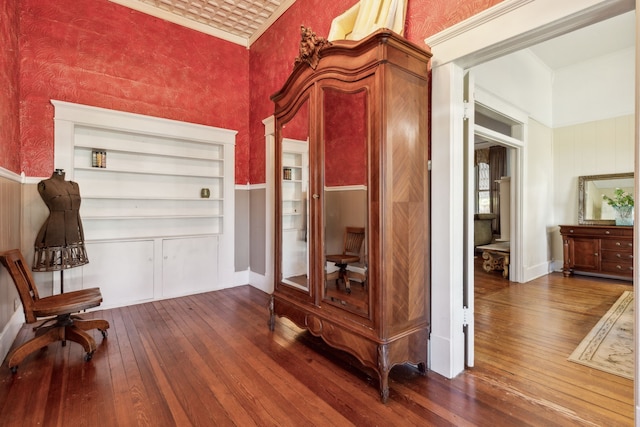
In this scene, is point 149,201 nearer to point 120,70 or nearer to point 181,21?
point 120,70

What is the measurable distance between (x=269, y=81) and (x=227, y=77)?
707 mm

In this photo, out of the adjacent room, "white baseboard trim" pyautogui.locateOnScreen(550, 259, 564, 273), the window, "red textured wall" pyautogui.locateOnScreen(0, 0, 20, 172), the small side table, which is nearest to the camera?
the adjacent room

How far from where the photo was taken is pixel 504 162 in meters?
7.10

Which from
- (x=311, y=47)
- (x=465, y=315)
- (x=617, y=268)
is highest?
(x=311, y=47)

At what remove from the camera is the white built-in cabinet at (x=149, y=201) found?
3205mm

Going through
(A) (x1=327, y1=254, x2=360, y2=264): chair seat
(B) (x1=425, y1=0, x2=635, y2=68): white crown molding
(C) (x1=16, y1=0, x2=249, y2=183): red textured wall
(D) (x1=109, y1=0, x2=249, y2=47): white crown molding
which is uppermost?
(D) (x1=109, y1=0, x2=249, y2=47): white crown molding

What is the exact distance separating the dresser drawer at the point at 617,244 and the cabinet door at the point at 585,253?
70 millimetres

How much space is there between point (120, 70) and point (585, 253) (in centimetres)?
677

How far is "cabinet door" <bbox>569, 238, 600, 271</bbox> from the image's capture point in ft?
14.5

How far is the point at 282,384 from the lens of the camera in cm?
183

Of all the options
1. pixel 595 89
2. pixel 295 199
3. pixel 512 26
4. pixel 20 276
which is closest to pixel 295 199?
pixel 295 199

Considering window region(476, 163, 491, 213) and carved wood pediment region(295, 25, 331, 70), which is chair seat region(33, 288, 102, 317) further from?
window region(476, 163, 491, 213)

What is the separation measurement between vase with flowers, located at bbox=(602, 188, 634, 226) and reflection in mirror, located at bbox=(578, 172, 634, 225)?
0.07 metres

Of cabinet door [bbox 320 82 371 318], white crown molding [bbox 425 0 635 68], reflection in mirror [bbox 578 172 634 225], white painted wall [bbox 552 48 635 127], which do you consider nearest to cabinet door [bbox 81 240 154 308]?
cabinet door [bbox 320 82 371 318]
